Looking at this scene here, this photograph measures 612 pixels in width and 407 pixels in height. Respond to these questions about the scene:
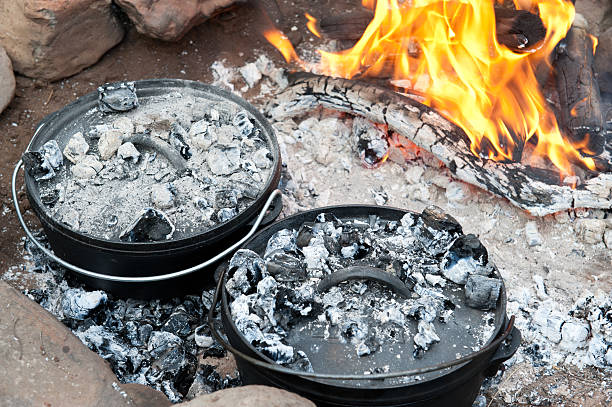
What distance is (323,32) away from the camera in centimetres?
361

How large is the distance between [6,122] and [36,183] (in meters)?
1.14

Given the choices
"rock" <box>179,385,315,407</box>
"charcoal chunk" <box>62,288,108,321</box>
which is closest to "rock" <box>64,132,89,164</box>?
"charcoal chunk" <box>62,288,108,321</box>

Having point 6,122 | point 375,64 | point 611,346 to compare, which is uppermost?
point 375,64

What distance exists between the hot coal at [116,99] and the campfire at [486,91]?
869 millimetres

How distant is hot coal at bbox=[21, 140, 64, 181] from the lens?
2.18m

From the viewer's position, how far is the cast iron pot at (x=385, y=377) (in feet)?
5.02

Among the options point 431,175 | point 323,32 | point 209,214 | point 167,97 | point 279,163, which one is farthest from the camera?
point 323,32

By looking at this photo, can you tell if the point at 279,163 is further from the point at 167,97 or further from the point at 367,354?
the point at 367,354

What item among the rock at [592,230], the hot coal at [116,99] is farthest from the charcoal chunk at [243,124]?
the rock at [592,230]

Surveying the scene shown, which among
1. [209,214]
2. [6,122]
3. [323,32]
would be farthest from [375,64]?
[6,122]

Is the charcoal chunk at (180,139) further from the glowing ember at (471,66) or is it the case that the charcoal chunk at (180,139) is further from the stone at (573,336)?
the stone at (573,336)

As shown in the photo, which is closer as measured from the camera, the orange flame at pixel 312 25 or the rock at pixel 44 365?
the rock at pixel 44 365

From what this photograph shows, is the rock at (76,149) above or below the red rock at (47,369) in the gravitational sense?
above

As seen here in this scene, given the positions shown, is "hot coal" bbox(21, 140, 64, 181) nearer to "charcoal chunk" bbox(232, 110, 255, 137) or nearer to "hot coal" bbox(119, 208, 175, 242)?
"hot coal" bbox(119, 208, 175, 242)
